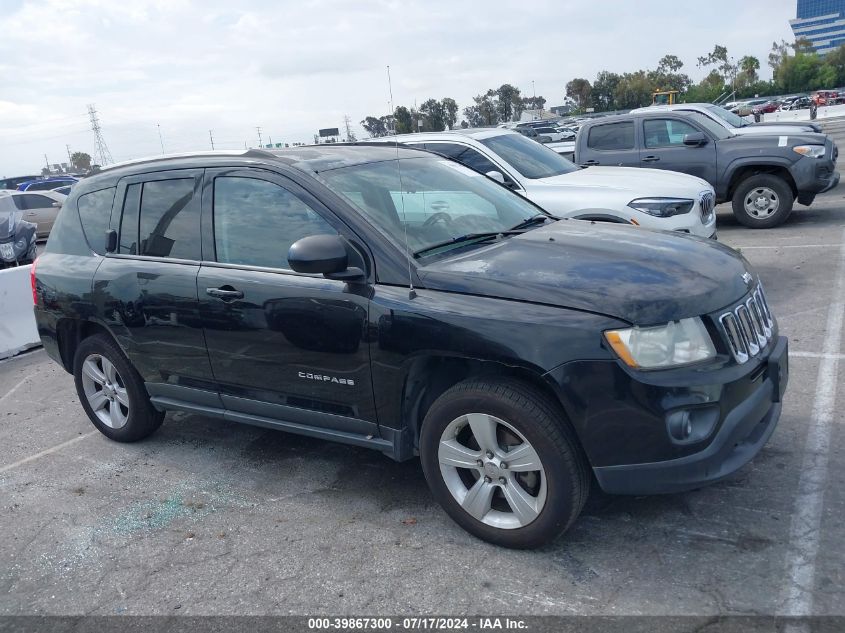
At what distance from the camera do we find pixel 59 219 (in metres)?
5.48

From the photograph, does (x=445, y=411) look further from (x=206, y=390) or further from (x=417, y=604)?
(x=206, y=390)

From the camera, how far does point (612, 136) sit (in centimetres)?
1189

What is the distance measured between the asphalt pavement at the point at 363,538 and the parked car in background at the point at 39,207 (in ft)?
58.1

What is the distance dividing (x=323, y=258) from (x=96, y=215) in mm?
2345

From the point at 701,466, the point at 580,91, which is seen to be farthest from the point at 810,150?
the point at 580,91

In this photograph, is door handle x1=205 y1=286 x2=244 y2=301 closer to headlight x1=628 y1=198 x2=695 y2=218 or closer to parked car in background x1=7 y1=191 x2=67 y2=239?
headlight x1=628 y1=198 x2=695 y2=218

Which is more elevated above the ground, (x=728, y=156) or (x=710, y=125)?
(x=710, y=125)

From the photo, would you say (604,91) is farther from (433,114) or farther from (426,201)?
A: (426,201)

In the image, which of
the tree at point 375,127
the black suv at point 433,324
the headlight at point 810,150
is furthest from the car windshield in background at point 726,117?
the black suv at point 433,324

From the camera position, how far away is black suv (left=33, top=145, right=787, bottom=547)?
3.18 metres

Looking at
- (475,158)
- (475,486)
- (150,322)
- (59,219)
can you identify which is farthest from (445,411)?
(475,158)

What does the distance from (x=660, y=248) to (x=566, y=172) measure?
16.5 ft

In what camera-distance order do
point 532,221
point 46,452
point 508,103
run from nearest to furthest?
1. point 532,221
2. point 46,452
3. point 508,103

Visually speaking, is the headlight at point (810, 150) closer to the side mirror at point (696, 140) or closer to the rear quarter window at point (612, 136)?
the side mirror at point (696, 140)
